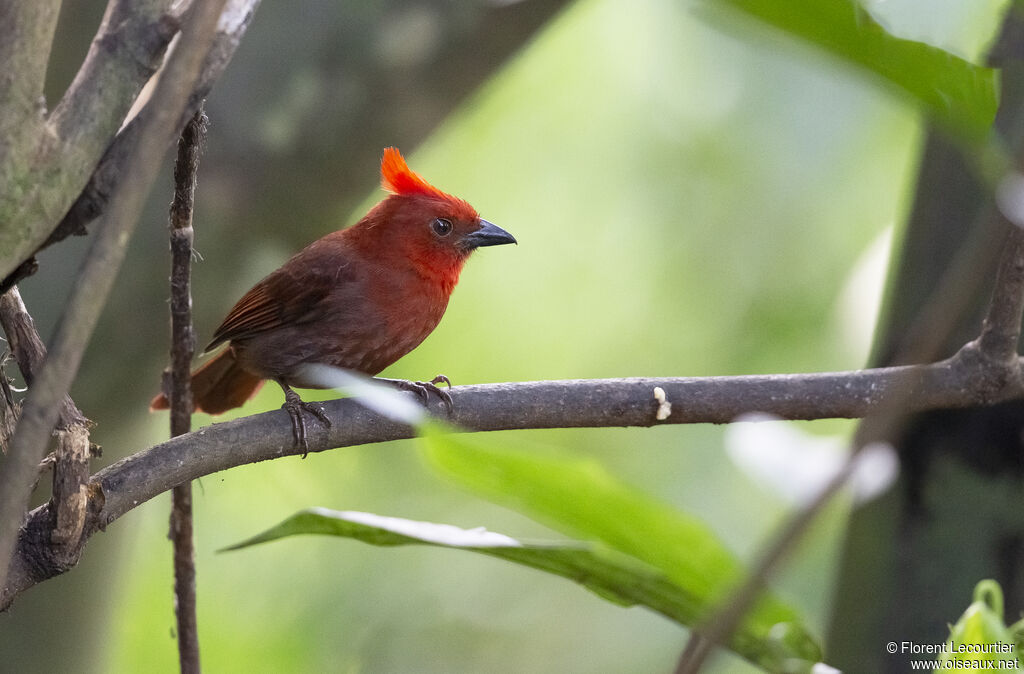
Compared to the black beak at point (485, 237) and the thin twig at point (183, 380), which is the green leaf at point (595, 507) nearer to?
the thin twig at point (183, 380)

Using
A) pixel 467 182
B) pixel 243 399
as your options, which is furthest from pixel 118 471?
pixel 467 182

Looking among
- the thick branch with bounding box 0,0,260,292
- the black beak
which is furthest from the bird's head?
the thick branch with bounding box 0,0,260,292

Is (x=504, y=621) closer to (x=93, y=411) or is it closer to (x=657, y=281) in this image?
(x=657, y=281)

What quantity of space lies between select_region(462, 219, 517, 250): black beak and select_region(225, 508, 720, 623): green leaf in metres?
2.16

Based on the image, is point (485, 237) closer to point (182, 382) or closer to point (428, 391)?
point (428, 391)

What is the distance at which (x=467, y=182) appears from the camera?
6.19m

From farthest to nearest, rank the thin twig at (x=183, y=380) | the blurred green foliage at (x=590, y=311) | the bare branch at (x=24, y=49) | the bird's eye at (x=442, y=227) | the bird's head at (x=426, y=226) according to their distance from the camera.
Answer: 1. the blurred green foliage at (x=590, y=311)
2. the bird's eye at (x=442, y=227)
3. the bird's head at (x=426, y=226)
4. the thin twig at (x=183, y=380)
5. the bare branch at (x=24, y=49)

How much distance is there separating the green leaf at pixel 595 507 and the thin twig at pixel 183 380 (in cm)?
124

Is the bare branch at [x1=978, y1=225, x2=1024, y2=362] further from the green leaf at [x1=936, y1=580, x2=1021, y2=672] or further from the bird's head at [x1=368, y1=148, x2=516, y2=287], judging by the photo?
the bird's head at [x1=368, y1=148, x2=516, y2=287]

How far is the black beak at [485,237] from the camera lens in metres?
3.38

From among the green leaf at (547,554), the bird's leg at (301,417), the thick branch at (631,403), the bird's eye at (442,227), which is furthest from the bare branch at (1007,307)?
the bird's eye at (442,227)

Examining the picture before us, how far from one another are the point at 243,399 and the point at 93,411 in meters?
0.49

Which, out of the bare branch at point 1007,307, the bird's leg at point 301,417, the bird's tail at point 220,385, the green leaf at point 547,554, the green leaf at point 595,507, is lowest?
the green leaf at point 547,554

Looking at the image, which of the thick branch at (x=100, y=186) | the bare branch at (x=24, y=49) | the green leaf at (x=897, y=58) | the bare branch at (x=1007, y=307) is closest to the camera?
the green leaf at (x=897, y=58)
